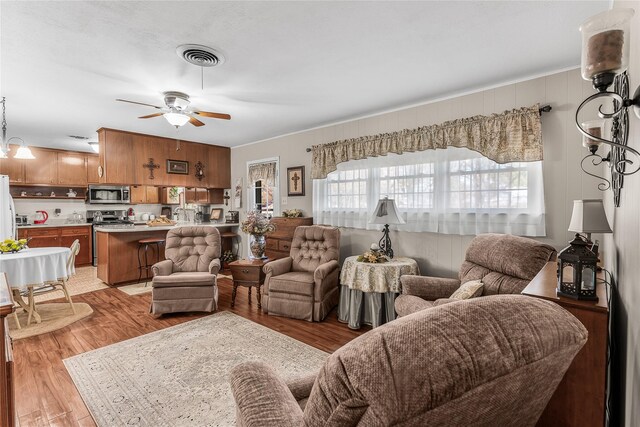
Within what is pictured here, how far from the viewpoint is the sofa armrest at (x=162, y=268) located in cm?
368

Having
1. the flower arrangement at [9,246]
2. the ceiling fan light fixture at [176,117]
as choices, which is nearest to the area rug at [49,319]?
the flower arrangement at [9,246]

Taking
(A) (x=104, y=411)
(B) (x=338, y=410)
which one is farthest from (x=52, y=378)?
(B) (x=338, y=410)

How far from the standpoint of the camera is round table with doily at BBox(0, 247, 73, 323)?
3.03 metres

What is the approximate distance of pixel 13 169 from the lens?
5.99m

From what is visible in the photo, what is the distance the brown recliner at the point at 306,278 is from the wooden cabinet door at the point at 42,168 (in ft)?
19.4

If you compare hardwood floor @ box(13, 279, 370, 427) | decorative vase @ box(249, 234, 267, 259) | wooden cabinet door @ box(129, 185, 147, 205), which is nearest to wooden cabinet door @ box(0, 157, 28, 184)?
wooden cabinet door @ box(129, 185, 147, 205)

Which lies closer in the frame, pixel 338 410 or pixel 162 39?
pixel 338 410

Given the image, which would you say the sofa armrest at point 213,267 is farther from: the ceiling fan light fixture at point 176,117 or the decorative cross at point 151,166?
the decorative cross at point 151,166

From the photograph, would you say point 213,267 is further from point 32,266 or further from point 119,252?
point 119,252

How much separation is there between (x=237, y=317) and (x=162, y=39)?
2.86 metres

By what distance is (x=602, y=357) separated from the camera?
47.4 inches

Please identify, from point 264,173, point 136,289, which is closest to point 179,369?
point 136,289

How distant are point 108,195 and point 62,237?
1225 mm

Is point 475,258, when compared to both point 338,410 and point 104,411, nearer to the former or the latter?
point 338,410
